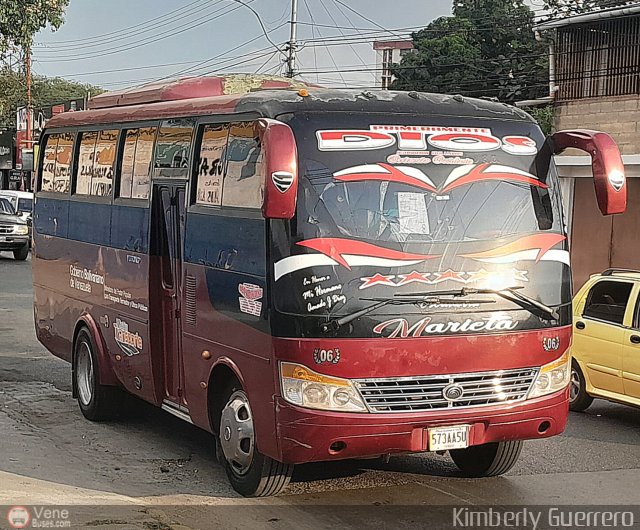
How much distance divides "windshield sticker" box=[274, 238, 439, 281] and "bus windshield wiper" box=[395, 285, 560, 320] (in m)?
0.24

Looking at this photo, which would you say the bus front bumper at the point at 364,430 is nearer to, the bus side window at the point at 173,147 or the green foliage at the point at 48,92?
the bus side window at the point at 173,147


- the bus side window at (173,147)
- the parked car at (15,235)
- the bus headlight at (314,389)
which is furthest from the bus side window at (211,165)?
the parked car at (15,235)

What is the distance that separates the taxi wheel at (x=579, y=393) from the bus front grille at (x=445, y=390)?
13.3 feet

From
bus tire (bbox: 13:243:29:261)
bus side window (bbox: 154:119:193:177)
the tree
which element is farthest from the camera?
the tree

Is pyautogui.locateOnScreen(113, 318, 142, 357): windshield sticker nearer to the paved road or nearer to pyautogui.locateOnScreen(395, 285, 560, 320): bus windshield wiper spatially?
the paved road

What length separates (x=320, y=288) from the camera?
22.1 ft

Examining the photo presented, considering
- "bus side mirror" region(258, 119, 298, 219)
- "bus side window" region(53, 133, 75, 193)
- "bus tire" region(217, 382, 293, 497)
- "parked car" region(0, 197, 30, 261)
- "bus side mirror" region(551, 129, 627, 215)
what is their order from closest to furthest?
1. "bus side mirror" region(258, 119, 298, 219)
2. "bus tire" region(217, 382, 293, 497)
3. "bus side mirror" region(551, 129, 627, 215)
4. "bus side window" region(53, 133, 75, 193)
5. "parked car" region(0, 197, 30, 261)

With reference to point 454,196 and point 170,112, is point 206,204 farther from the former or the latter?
point 454,196

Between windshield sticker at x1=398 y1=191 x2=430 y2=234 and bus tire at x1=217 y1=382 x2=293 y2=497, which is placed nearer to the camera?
windshield sticker at x1=398 y1=191 x2=430 y2=234

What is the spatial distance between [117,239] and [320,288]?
10.9 feet

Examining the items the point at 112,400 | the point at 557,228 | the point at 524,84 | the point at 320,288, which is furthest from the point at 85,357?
the point at 524,84

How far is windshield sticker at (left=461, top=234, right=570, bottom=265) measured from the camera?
7092 mm

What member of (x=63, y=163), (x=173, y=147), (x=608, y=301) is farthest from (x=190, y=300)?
(x=608, y=301)

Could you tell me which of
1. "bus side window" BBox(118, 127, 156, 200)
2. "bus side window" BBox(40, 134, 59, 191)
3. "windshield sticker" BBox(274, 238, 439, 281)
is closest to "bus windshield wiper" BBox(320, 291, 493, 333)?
"windshield sticker" BBox(274, 238, 439, 281)
